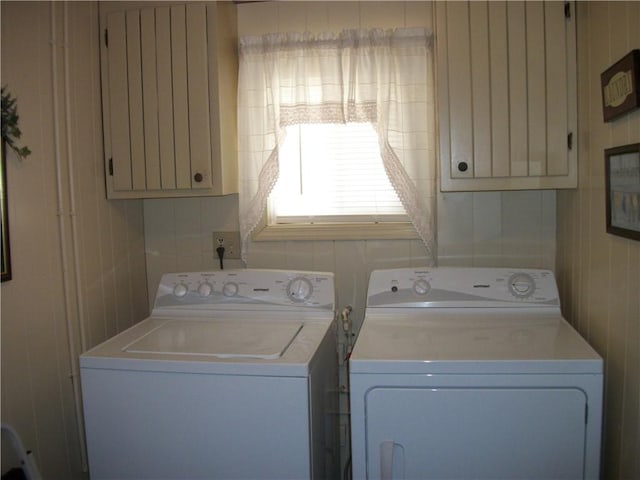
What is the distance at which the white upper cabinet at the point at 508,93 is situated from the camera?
73.8 inches

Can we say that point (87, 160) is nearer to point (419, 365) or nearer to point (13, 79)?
point (13, 79)

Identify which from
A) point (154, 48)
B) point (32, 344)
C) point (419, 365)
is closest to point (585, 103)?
point (419, 365)

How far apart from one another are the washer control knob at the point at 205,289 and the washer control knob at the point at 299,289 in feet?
1.03

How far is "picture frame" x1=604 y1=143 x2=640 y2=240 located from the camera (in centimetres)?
143

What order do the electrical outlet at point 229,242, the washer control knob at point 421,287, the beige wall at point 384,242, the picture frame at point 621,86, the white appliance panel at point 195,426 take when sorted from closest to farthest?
the picture frame at point 621,86
the white appliance panel at point 195,426
the washer control knob at point 421,287
the beige wall at point 384,242
the electrical outlet at point 229,242

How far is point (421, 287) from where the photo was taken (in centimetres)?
199

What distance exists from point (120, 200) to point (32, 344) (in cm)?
75

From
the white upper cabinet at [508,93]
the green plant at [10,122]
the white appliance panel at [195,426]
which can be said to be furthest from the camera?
the white upper cabinet at [508,93]

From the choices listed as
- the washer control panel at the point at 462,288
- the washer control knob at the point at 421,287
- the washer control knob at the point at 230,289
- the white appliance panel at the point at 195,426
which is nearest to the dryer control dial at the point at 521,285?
the washer control panel at the point at 462,288

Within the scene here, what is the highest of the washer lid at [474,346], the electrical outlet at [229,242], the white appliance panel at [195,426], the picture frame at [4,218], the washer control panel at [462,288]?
the picture frame at [4,218]

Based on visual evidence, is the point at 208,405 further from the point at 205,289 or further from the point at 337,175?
the point at 337,175

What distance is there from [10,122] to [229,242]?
1020 mm

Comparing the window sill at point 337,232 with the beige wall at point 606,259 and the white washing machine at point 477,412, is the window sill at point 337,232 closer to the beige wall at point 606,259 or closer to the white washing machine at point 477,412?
the beige wall at point 606,259

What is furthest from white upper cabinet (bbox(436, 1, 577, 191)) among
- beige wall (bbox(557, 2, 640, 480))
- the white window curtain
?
the white window curtain
